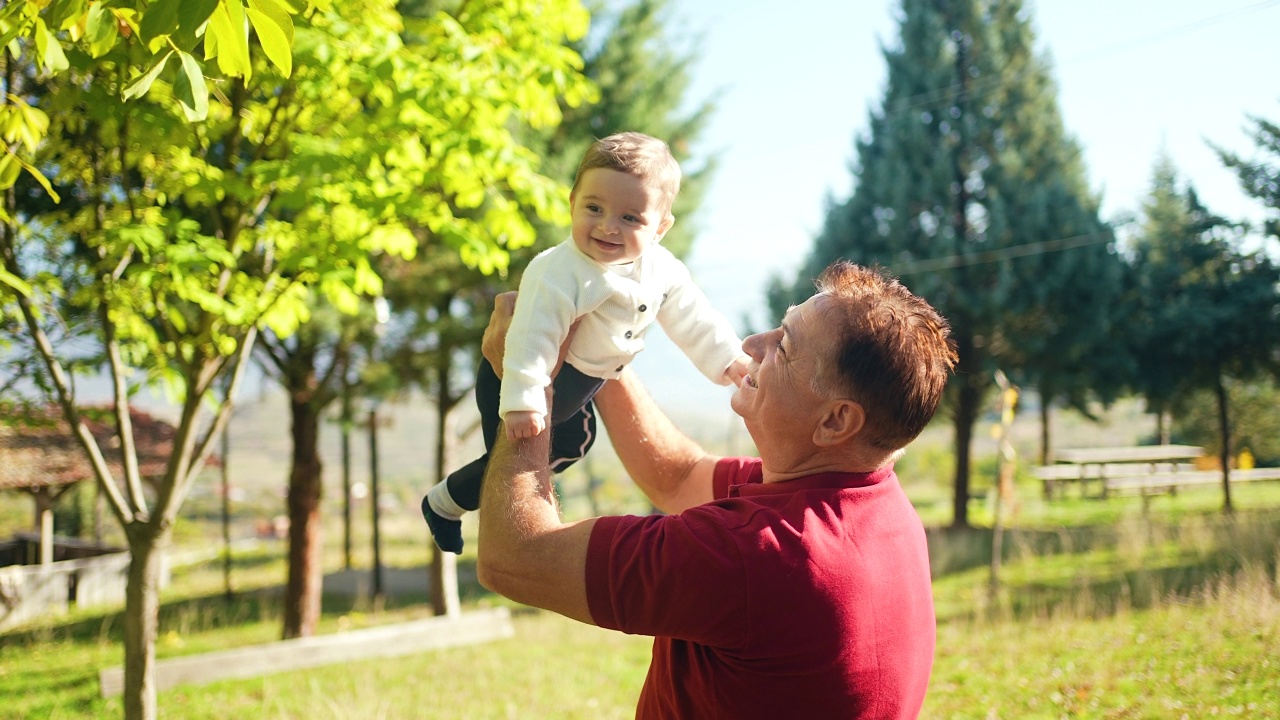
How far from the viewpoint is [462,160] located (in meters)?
4.45

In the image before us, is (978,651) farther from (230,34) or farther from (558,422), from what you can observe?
(230,34)

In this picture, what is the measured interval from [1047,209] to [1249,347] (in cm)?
395

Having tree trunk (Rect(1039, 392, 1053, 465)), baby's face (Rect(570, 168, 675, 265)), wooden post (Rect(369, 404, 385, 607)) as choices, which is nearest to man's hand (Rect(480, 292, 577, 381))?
baby's face (Rect(570, 168, 675, 265))

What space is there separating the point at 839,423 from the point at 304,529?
10999mm

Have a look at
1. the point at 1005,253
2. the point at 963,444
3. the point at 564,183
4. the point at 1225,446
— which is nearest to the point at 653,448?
the point at 564,183

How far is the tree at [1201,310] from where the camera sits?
15.1m

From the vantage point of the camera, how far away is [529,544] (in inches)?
68.1

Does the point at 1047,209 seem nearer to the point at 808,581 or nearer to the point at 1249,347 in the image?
the point at 1249,347

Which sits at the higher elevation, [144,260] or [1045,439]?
[144,260]

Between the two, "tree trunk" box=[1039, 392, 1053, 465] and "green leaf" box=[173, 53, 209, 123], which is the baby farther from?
"tree trunk" box=[1039, 392, 1053, 465]

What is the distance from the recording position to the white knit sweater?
2.04m

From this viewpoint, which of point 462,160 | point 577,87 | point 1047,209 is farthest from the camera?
point 1047,209

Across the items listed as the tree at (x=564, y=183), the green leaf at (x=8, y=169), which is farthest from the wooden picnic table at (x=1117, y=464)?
the green leaf at (x=8, y=169)

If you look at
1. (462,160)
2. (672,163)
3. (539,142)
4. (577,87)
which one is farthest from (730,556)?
(539,142)
